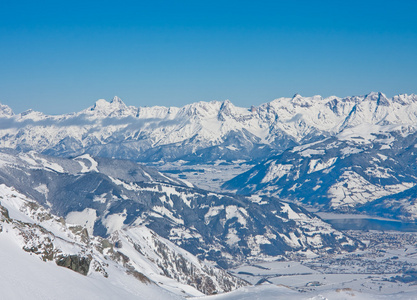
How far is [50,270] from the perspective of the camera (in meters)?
78.9

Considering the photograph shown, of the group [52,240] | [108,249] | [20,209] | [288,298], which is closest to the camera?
[52,240]

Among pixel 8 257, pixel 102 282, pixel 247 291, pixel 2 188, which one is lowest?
pixel 247 291

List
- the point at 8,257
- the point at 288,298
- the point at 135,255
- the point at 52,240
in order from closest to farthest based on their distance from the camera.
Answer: the point at 8,257
the point at 52,240
the point at 288,298
the point at 135,255

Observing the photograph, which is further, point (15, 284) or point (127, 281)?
point (127, 281)

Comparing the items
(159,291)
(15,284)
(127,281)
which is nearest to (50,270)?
(15,284)

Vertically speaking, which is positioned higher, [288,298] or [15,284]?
[15,284]

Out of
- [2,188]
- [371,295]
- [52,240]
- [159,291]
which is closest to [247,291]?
[159,291]

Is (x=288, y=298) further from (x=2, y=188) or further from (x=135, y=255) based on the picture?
(x=135, y=255)

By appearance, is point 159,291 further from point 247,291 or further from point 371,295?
point 371,295

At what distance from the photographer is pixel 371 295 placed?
3607 inches

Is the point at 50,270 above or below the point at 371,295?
above

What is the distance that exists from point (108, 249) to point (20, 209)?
37.7 m

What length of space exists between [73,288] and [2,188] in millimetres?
67012

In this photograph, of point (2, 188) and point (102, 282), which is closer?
point (102, 282)
